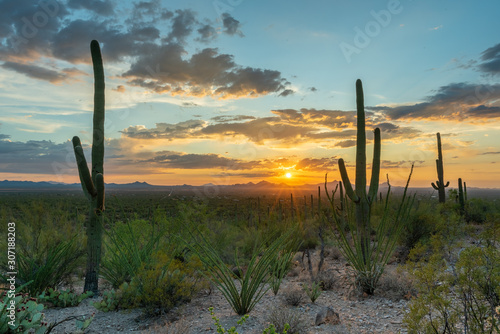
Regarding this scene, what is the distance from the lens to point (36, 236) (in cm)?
804

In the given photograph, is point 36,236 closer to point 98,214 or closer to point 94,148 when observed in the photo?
point 98,214

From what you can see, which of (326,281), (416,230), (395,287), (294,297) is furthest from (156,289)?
(416,230)

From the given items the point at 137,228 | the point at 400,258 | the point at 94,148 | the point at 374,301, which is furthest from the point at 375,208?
the point at 94,148

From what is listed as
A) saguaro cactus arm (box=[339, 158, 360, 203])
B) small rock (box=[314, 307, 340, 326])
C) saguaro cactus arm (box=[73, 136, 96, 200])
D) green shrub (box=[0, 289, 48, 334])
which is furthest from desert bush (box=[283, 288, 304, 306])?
saguaro cactus arm (box=[73, 136, 96, 200])

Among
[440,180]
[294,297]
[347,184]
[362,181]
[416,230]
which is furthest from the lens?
[440,180]

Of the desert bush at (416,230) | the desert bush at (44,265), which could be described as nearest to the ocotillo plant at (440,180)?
the desert bush at (416,230)

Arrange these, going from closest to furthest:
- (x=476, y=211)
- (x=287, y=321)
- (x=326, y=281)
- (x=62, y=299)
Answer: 1. (x=287, y=321)
2. (x=62, y=299)
3. (x=326, y=281)
4. (x=476, y=211)

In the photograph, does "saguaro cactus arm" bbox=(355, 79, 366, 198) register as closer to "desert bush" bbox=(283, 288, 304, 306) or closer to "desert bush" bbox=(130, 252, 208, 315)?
"desert bush" bbox=(283, 288, 304, 306)

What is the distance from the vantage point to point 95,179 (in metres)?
7.81

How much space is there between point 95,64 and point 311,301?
24.3ft

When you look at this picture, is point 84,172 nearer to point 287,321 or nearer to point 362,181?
point 287,321

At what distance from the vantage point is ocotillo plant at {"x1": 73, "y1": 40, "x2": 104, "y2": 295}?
25.0ft

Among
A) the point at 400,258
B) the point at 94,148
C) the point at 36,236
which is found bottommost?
the point at 400,258

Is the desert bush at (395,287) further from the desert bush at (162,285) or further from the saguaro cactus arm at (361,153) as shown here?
the desert bush at (162,285)
